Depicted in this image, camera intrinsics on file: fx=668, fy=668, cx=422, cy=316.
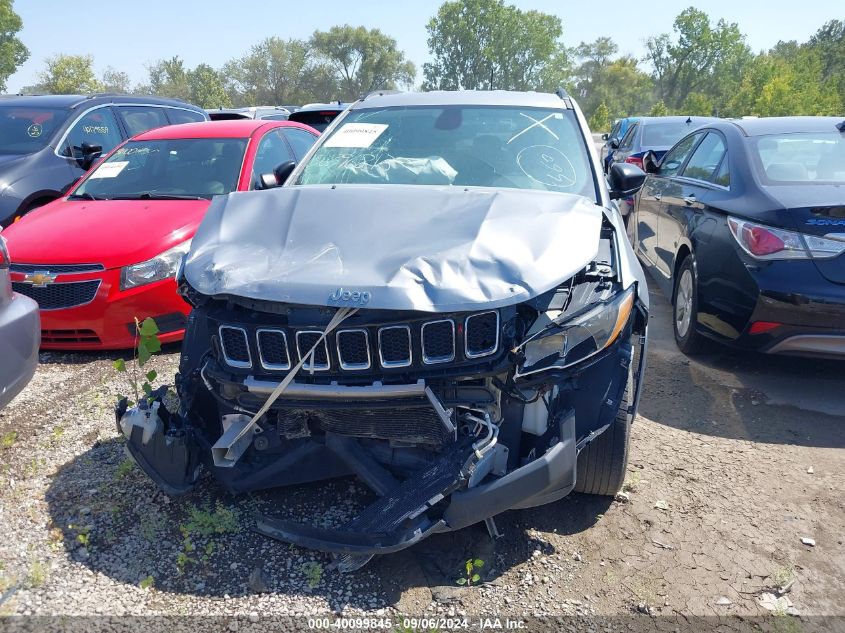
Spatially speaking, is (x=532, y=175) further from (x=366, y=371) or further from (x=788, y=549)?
(x=788, y=549)

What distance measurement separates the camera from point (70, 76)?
4356cm

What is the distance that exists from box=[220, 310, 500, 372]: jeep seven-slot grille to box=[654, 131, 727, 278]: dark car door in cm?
321

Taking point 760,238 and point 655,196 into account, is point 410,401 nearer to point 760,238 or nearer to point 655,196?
point 760,238

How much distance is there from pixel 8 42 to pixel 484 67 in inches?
2231

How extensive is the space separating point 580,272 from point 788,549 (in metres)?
1.51

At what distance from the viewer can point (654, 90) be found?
2933 inches

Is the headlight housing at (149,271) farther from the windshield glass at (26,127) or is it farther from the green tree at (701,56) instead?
the green tree at (701,56)

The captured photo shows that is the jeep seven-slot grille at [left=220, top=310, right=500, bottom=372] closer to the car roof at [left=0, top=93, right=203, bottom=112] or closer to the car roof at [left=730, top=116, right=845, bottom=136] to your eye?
the car roof at [left=730, top=116, right=845, bottom=136]

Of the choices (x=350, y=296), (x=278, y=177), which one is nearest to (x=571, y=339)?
(x=350, y=296)

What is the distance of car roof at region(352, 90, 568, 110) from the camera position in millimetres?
4223

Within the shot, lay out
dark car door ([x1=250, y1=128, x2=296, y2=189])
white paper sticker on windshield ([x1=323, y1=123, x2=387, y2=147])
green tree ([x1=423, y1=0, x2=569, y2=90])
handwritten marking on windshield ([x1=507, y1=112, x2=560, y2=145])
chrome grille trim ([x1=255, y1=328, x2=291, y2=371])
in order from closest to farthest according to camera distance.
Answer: chrome grille trim ([x1=255, y1=328, x2=291, y2=371]) → handwritten marking on windshield ([x1=507, y1=112, x2=560, y2=145]) → white paper sticker on windshield ([x1=323, y1=123, x2=387, y2=147]) → dark car door ([x1=250, y1=128, x2=296, y2=189]) → green tree ([x1=423, y1=0, x2=569, y2=90])

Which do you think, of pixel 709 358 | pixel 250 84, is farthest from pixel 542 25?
pixel 709 358

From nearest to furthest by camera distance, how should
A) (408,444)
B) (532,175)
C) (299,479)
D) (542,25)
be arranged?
(408,444), (299,479), (532,175), (542,25)

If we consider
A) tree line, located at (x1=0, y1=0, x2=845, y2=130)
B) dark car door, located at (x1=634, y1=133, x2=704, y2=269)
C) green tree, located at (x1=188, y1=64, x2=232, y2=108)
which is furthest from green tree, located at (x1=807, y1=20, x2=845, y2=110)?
green tree, located at (x1=188, y1=64, x2=232, y2=108)
